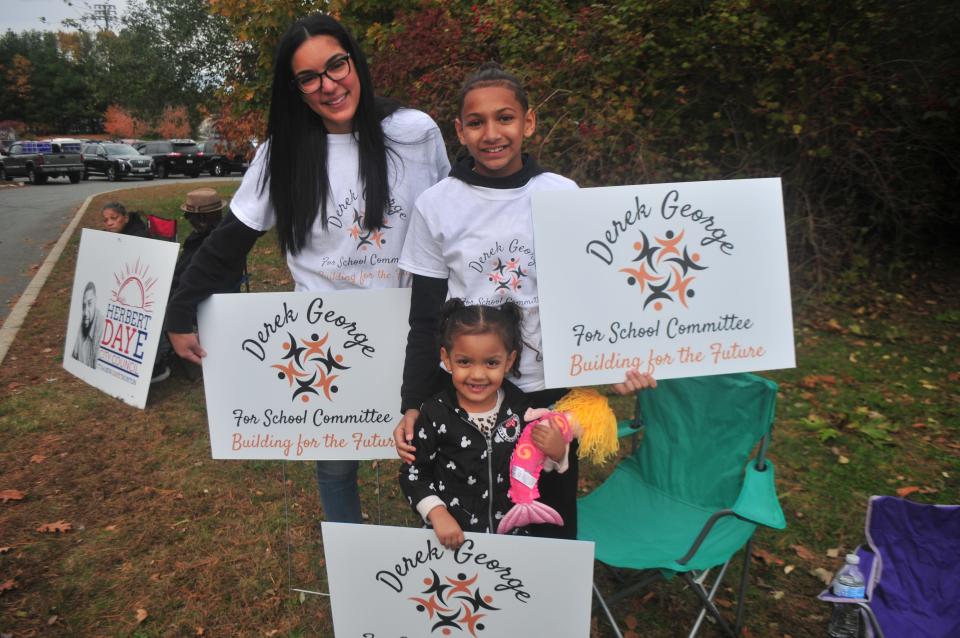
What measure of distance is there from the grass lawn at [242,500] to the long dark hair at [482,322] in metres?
1.41

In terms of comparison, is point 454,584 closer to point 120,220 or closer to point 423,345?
point 423,345

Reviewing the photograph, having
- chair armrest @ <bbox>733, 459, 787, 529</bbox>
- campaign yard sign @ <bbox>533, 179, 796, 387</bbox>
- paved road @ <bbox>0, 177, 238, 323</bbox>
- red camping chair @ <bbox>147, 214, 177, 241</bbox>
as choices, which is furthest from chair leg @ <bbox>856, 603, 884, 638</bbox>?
paved road @ <bbox>0, 177, 238, 323</bbox>

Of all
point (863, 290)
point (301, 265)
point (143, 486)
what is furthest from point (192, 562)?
point (863, 290)

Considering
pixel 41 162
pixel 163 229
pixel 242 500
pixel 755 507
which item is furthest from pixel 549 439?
pixel 41 162

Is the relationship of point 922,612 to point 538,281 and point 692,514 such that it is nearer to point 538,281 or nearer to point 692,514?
point 692,514

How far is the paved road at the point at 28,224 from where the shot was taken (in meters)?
9.12

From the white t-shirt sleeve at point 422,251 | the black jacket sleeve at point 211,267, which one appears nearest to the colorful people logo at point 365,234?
the white t-shirt sleeve at point 422,251

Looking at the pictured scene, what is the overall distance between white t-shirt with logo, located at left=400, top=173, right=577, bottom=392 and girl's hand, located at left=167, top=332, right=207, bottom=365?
0.96m

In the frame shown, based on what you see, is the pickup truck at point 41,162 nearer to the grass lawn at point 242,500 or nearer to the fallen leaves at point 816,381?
the grass lawn at point 242,500

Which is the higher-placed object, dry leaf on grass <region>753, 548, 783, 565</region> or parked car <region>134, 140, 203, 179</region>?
parked car <region>134, 140, 203, 179</region>

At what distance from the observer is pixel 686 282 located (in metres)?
1.91

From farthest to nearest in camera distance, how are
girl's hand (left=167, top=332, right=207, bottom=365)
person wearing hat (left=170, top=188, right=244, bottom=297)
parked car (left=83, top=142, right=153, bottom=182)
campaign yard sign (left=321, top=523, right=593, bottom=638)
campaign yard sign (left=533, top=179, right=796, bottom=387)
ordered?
parked car (left=83, top=142, right=153, bottom=182) < person wearing hat (left=170, top=188, right=244, bottom=297) < girl's hand (left=167, top=332, right=207, bottom=365) < campaign yard sign (left=533, top=179, right=796, bottom=387) < campaign yard sign (left=321, top=523, right=593, bottom=638)

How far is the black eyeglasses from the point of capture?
6.41ft

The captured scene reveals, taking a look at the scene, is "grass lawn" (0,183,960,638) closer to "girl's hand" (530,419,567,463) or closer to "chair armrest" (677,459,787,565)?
"chair armrest" (677,459,787,565)
